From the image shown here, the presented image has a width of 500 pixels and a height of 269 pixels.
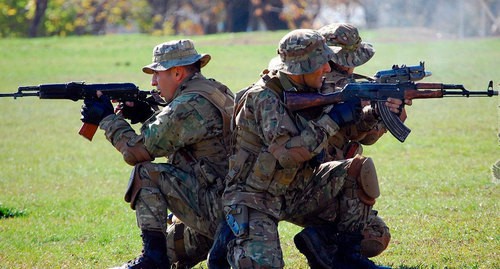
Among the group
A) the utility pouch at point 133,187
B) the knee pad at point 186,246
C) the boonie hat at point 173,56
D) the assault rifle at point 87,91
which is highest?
the boonie hat at point 173,56

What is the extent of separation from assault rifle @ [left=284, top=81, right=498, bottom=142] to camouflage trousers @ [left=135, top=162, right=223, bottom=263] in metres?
1.03

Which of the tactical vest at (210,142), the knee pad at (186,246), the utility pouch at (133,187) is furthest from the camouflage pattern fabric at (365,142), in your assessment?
the utility pouch at (133,187)

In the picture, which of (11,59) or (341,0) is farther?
(341,0)

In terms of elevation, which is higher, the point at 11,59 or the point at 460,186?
the point at 460,186

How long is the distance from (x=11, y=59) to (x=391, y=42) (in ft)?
38.8

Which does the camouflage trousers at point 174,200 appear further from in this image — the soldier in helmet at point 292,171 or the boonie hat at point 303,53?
the boonie hat at point 303,53

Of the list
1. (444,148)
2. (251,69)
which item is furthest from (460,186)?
(251,69)

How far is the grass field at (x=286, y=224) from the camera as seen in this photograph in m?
8.65

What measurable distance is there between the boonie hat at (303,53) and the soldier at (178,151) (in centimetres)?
77

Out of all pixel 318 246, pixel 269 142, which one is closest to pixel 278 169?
pixel 269 142

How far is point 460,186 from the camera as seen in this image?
37.7ft

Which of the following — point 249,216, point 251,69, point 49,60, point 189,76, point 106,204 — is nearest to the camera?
point 249,216

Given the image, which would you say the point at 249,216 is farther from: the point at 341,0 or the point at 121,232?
the point at 341,0

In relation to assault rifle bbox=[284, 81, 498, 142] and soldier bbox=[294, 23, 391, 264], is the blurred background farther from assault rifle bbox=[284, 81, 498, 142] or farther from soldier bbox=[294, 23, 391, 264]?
assault rifle bbox=[284, 81, 498, 142]
